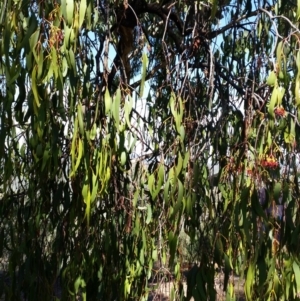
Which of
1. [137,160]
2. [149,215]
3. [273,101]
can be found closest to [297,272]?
[273,101]

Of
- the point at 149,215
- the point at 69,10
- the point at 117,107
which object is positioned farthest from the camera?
the point at 149,215

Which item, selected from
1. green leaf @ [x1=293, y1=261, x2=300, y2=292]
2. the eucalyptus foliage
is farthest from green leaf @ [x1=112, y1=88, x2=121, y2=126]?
green leaf @ [x1=293, y1=261, x2=300, y2=292]

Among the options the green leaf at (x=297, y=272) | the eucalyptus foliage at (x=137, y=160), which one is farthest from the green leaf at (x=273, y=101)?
the green leaf at (x=297, y=272)

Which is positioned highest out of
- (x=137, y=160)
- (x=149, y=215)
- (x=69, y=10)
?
(x=69, y=10)

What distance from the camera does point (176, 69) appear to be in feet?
5.64

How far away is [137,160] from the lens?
1785mm

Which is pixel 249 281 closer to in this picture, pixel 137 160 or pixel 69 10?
pixel 137 160

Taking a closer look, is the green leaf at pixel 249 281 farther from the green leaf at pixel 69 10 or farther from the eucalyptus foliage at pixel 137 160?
the green leaf at pixel 69 10

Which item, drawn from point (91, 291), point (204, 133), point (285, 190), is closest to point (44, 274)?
point (91, 291)

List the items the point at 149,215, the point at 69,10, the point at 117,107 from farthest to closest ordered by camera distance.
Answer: the point at 149,215 < the point at 117,107 < the point at 69,10

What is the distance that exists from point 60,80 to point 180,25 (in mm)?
994

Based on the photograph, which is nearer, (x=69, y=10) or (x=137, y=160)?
(x=69, y=10)

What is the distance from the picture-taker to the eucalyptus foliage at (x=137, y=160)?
1.30 m

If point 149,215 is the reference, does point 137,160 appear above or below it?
above
